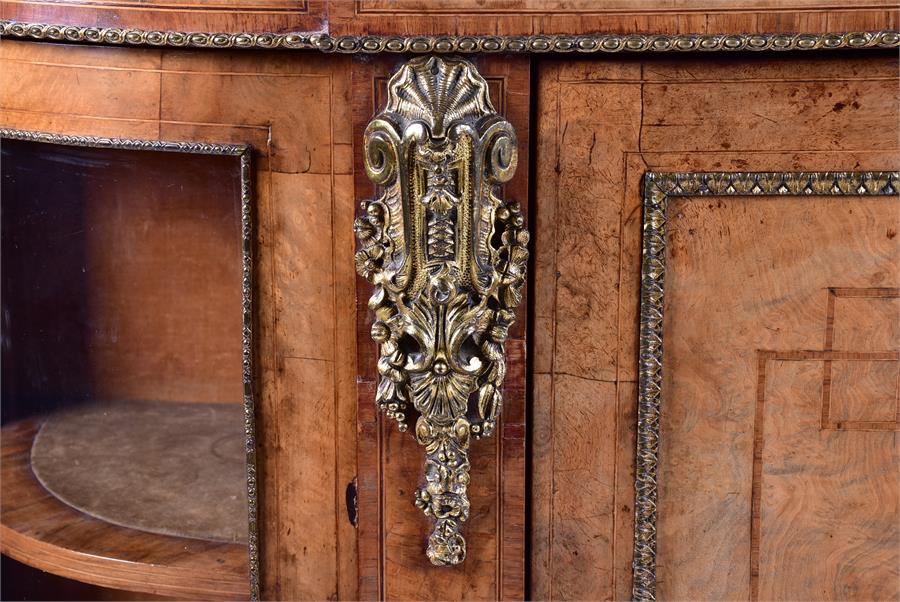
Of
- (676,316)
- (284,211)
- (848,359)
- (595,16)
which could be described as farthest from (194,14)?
(848,359)

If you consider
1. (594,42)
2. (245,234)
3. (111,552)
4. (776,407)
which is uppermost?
(594,42)

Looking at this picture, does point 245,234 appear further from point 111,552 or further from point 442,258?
point 111,552

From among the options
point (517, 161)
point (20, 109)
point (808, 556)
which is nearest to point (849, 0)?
point (517, 161)

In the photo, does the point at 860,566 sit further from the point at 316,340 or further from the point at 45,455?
the point at 45,455

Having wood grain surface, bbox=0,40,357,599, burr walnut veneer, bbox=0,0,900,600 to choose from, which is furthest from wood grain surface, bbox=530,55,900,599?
wood grain surface, bbox=0,40,357,599

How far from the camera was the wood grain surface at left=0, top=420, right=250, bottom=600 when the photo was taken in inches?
27.2

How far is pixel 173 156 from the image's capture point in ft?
2.23

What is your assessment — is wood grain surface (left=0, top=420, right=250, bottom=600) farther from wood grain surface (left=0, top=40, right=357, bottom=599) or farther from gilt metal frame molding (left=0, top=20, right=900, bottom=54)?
gilt metal frame molding (left=0, top=20, right=900, bottom=54)

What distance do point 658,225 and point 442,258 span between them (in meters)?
0.13

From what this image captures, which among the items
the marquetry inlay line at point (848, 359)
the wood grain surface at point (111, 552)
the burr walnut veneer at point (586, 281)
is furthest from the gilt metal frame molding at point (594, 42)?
the wood grain surface at point (111, 552)

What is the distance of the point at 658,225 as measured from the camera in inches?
23.2

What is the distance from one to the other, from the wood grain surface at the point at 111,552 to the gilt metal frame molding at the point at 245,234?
1.3 inches

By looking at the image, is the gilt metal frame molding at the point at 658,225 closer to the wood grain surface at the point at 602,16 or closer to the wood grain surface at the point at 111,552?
the wood grain surface at the point at 602,16

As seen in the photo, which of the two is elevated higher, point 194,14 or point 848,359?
point 194,14
